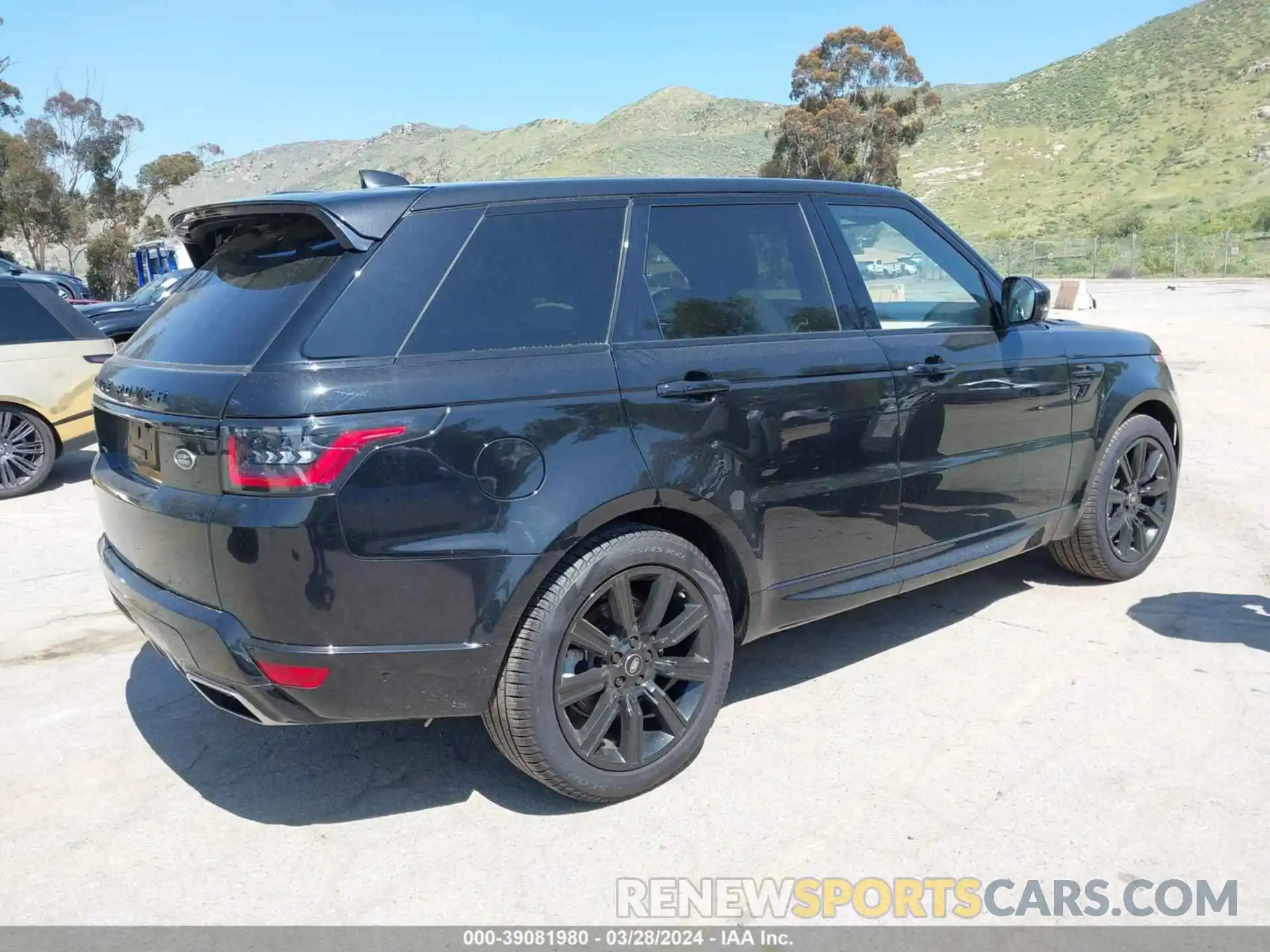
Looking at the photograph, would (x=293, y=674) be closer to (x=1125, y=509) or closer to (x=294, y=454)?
(x=294, y=454)

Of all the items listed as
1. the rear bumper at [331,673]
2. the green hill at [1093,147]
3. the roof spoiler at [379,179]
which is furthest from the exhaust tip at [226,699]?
the green hill at [1093,147]

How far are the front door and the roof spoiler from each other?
1.63 m

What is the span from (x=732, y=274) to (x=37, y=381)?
6.68m

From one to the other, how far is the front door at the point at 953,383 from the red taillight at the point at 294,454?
2125 millimetres

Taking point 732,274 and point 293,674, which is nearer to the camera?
point 293,674

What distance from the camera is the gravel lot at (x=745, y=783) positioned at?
→ 116 inches

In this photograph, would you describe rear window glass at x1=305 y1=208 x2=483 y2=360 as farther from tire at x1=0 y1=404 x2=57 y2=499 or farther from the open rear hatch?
tire at x1=0 y1=404 x2=57 y2=499

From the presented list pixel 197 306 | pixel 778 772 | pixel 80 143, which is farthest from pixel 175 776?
pixel 80 143

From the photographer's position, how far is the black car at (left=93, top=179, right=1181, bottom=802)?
111 inches

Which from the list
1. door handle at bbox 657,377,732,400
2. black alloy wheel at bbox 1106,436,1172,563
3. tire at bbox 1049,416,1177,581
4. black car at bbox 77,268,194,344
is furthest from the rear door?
black car at bbox 77,268,194,344

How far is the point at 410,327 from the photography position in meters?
2.95

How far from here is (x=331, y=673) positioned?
2850mm

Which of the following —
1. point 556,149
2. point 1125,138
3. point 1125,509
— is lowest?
point 1125,509

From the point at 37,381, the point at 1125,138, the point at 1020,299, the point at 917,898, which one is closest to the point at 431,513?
the point at 917,898
